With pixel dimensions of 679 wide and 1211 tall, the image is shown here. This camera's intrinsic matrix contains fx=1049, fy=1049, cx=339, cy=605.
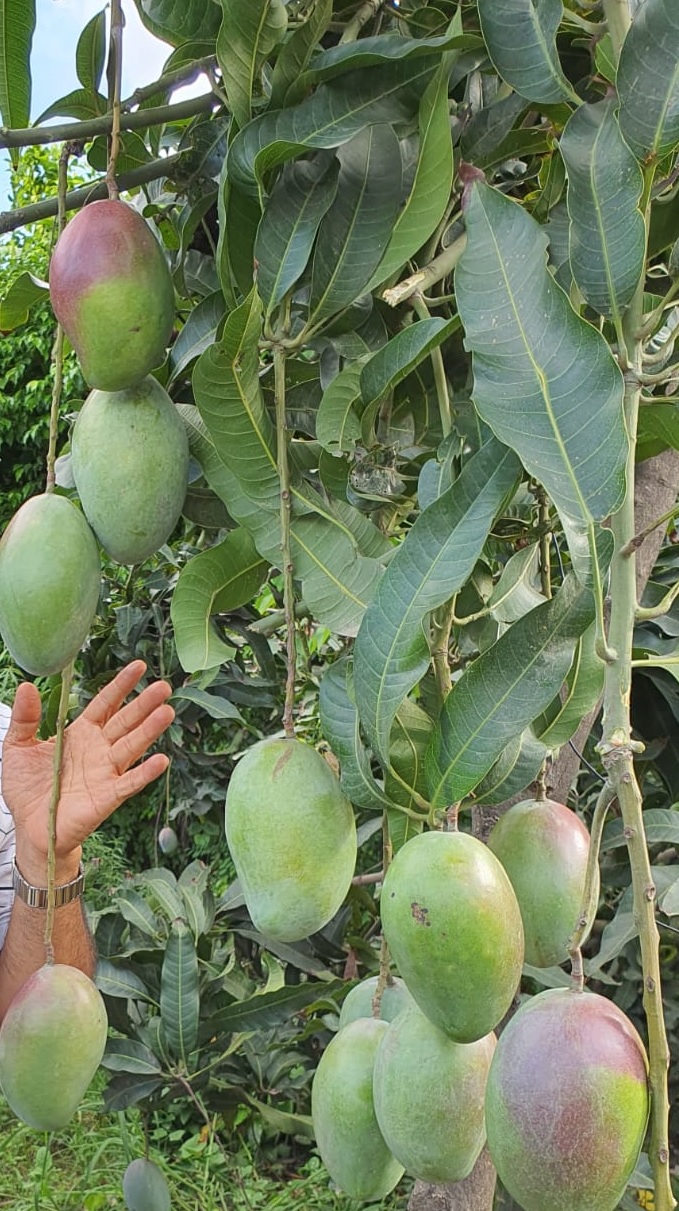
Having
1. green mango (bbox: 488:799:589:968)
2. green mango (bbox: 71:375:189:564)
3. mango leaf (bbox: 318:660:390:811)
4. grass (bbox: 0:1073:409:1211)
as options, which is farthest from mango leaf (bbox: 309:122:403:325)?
grass (bbox: 0:1073:409:1211)

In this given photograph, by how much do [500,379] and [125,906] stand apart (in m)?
1.63

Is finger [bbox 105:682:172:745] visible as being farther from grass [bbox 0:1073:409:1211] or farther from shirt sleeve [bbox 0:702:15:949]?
grass [bbox 0:1073:409:1211]

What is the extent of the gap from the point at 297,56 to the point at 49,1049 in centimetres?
66

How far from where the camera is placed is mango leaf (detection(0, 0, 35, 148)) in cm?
70

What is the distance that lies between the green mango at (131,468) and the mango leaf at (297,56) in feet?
0.60

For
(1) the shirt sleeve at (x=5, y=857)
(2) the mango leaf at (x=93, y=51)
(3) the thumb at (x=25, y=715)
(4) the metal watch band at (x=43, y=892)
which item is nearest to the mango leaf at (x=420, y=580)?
(2) the mango leaf at (x=93, y=51)

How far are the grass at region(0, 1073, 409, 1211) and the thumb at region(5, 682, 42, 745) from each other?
1.54 metres

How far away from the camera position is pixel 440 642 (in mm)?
593

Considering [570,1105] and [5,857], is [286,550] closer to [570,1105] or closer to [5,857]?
[570,1105]

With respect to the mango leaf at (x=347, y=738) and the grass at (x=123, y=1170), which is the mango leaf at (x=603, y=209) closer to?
the mango leaf at (x=347, y=738)

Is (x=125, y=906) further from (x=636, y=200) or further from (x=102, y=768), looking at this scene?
(x=636, y=200)

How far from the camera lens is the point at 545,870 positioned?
58 cm

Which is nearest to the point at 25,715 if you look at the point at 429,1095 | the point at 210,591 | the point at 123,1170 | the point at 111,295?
the point at 210,591

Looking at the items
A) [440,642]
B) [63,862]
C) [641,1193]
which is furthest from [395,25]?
[641,1193]
